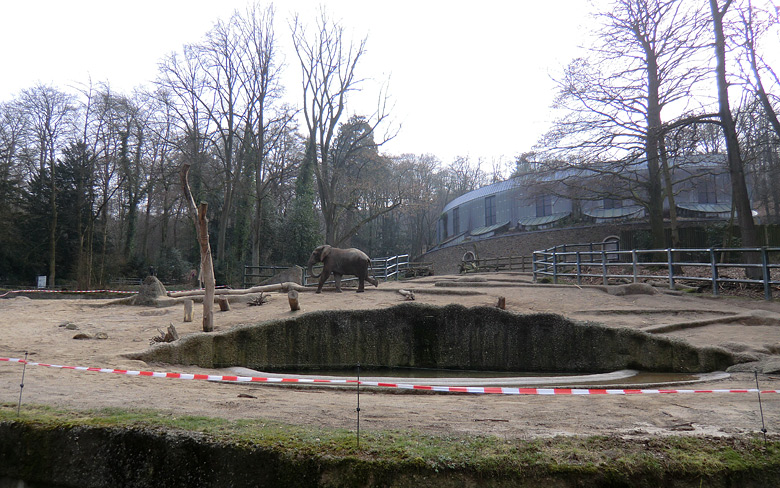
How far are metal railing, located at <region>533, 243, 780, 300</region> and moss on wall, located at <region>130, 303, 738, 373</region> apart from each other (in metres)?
5.23

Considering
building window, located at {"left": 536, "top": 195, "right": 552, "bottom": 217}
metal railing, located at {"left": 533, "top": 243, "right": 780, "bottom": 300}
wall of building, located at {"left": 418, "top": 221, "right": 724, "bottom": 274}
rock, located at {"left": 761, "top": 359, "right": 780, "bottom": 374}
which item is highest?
building window, located at {"left": 536, "top": 195, "right": 552, "bottom": 217}

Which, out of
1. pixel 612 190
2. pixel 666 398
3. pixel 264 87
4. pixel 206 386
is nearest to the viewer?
pixel 666 398

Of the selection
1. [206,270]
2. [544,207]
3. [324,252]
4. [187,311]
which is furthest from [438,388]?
[544,207]

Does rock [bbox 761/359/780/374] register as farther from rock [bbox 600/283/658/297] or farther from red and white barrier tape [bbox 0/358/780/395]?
rock [bbox 600/283/658/297]

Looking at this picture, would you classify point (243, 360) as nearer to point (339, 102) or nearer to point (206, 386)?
point (206, 386)

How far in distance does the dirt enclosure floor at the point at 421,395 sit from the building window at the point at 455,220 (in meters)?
32.3

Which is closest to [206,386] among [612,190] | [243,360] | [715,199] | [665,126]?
[243,360]

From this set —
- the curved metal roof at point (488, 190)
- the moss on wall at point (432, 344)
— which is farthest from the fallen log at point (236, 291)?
the curved metal roof at point (488, 190)

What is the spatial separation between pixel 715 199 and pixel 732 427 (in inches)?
1260

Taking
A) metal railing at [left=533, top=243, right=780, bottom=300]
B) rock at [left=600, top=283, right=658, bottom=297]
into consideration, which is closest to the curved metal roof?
metal railing at [left=533, top=243, right=780, bottom=300]

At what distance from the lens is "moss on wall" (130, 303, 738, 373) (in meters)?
8.76

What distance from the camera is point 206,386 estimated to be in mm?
6586

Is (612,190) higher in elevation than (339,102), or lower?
lower

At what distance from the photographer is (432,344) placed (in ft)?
34.4
